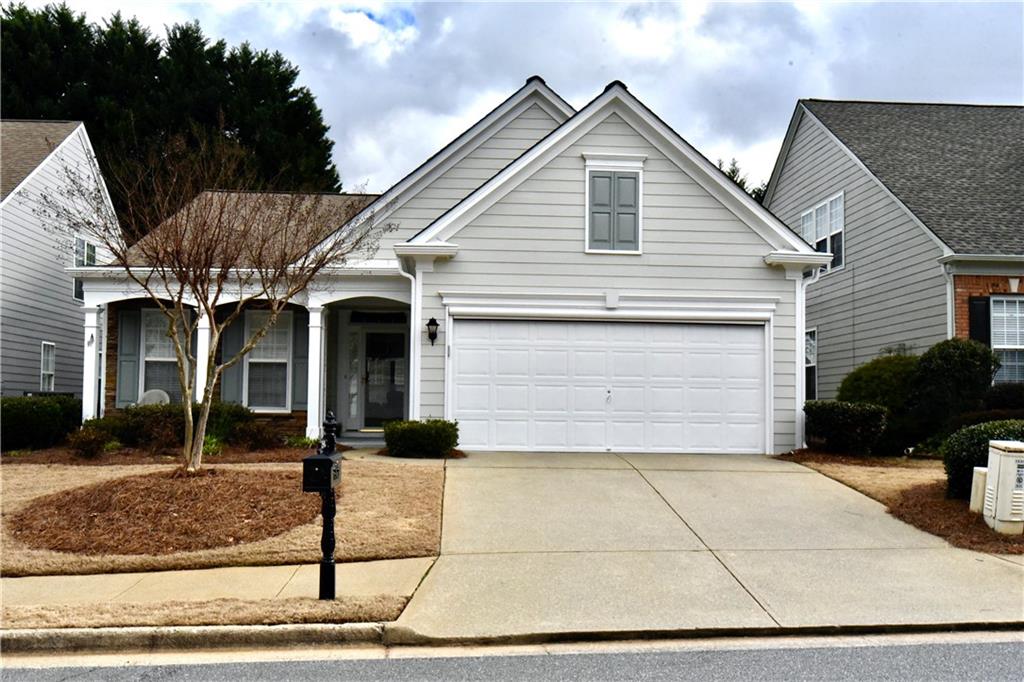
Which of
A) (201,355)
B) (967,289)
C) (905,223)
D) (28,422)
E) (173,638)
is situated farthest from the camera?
(905,223)

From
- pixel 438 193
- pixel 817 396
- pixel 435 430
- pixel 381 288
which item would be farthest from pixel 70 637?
pixel 817 396

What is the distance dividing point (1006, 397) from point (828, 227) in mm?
7020

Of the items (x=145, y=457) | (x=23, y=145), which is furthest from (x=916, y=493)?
(x=23, y=145)

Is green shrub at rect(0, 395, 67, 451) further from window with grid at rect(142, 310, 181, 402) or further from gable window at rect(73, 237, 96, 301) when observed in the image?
gable window at rect(73, 237, 96, 301)

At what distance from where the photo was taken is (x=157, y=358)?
664 inches

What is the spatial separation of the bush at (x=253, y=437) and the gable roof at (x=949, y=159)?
41.4ft

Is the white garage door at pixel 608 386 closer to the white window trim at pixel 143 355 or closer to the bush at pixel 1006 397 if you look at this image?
the bush at pixel 1006 397

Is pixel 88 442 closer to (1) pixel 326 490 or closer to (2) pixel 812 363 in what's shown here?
(1) pixel 326 490

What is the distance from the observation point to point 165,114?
3372cm

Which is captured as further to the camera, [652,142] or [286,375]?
[286,375]

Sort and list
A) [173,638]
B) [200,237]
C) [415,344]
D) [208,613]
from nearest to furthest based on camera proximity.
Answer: [173,638]
[208,613]
[200,237]
[415,344]

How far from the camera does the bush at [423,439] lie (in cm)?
1278

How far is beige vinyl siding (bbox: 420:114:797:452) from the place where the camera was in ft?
46.4

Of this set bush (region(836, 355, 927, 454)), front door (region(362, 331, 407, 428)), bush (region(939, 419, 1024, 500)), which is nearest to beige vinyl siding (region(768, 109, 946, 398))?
bush (region(836, 355, 927, 454))
